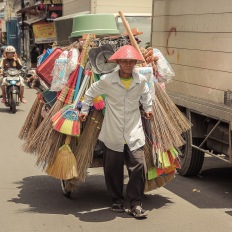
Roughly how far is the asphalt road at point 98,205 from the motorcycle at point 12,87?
5.80 metres

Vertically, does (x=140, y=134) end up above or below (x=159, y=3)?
below

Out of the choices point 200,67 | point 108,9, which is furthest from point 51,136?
point 108,9

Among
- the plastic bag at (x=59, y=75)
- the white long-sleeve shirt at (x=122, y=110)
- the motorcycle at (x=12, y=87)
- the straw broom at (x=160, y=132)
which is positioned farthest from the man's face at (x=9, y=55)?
the white long-sleeve shirt at (x=122, y=110)

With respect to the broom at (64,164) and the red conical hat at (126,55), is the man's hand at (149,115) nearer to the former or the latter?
the red conical hat at (126,55)

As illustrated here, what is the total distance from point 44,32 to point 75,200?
21.5 metres

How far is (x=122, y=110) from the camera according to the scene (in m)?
5.48

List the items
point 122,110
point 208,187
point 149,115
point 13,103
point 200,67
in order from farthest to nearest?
point 13,103, point 208,187, point 200,67, point 149,115, point 122,110

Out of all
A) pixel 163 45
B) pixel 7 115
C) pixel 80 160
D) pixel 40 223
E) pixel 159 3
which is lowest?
pixel 7 115

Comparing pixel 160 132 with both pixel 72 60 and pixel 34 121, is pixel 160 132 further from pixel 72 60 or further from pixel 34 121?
pixel 34 121

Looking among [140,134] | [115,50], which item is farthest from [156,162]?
[115,50]

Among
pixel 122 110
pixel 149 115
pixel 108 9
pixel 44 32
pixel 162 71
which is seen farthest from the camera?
pixel 44 32

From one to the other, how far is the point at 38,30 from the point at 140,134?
874 inches

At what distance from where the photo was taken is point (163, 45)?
8.08 metres

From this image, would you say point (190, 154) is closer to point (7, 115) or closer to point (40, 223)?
point (40, 223)
